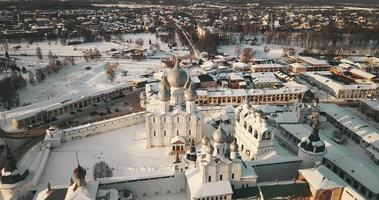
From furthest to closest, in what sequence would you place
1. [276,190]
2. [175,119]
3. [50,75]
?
[50,75], [175,119], [276,190]

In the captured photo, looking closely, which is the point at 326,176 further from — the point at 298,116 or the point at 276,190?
the point at 298,116

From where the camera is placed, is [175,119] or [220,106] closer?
[175,119]

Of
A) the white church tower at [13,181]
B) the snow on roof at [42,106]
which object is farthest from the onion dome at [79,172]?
the snow on roof at [42,106]

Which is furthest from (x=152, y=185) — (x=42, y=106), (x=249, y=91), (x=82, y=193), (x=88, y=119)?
(x=249, y=91)

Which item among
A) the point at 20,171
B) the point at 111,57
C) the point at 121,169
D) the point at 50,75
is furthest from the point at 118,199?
the point at 111,57

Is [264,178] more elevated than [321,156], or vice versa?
[321,156]

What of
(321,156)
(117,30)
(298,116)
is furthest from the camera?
(117,30)

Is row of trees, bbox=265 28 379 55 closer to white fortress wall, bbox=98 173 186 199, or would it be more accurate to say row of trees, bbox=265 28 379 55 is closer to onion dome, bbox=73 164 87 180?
white fortress wall, bbox=98 173 186 199
